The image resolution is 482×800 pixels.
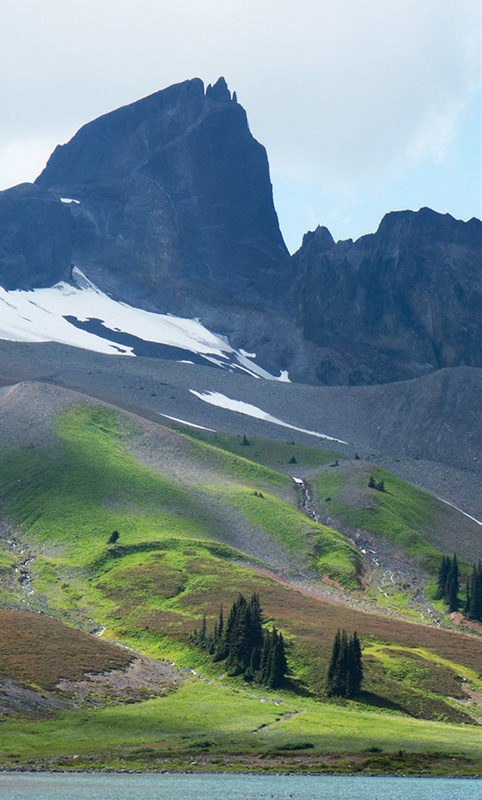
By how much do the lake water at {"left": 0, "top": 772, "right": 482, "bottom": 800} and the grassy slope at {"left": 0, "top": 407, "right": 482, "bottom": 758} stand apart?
5.36 metres

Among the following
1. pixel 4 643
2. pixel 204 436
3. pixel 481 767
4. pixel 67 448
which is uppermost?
pixel 204 436

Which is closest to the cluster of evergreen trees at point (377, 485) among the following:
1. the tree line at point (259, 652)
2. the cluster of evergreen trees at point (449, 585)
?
the cluster of evergreen trees at point (449, 585)

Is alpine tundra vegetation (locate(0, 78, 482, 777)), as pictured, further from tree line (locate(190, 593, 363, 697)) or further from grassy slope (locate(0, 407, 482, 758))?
grassy slope (locate(0, 407, 482, 758))

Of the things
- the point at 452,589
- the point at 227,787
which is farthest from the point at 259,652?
the point at 452,589

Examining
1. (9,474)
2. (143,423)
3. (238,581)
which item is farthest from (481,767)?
(143,423)

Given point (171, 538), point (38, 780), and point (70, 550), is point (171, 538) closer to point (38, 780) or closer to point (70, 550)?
point (70, 550)

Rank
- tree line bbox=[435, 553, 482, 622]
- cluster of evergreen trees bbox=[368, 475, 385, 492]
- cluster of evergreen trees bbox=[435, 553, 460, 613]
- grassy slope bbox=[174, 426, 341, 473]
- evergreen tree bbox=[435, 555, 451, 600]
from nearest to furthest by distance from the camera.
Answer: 1. tree line bbox=[435, 553, 482, 622]
2. cluster of evergreen trees bbox=[435, 553, 460, 613]
3. evergreen tree bbox=[435, 555, 451, 600]
4. cluster of evergreen trees bbox=[368, 475, 385, 492]
5. grassy slope bbox=[174, 426, 341, 473]

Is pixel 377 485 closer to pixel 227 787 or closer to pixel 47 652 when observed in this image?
pixel 47 652

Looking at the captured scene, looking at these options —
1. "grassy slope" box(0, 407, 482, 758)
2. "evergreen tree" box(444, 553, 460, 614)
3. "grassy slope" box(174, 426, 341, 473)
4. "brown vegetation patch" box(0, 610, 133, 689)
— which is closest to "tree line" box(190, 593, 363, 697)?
"grassy slope" box(0, 407, 482, 758)

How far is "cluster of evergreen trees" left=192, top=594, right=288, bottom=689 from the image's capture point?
58.9 meters

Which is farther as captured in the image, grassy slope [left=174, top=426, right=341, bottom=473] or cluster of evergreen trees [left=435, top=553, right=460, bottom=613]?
grassy slope [left=174, top=426, right=341, bottom=473]

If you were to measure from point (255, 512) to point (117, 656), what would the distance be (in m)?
60.8

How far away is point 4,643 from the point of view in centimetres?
5506

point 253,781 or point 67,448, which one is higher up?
point 67,448
